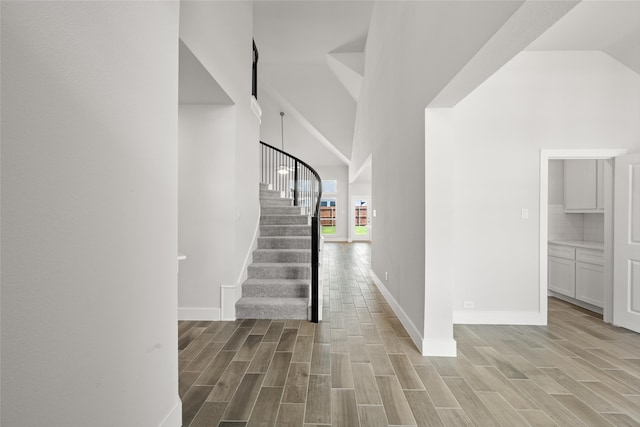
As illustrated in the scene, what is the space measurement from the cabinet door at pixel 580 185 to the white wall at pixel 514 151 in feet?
2.64

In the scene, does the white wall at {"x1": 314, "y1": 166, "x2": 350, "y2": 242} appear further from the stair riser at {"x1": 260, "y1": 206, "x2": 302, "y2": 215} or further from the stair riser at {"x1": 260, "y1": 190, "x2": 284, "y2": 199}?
the stair riser at {"x1": 260, "y1": 206, "x2": 302, "y2": 215}

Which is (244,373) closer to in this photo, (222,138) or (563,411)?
(563,411)

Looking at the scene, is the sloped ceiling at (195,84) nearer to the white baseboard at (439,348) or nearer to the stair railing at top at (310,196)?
the stair railing at top at (310,196)

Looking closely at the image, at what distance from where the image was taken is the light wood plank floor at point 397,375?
183 centimetres

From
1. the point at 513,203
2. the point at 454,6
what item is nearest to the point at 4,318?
the point at 454,6

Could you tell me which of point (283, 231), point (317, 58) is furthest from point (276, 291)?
point (317, 58)

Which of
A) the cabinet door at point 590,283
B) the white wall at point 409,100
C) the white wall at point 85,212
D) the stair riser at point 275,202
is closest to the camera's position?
the white wall at point 85,212

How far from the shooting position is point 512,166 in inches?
138

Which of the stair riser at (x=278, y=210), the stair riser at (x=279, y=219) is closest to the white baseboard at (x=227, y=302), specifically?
the stair riser at (x=279, y=219)

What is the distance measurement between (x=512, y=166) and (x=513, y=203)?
44 cm

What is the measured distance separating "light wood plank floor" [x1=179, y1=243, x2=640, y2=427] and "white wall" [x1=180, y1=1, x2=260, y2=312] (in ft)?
3.00

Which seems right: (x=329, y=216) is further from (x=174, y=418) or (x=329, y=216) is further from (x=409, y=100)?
(x=174, y=418)

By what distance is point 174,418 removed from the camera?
1.66 metres

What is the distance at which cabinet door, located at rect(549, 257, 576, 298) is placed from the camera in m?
4.14
